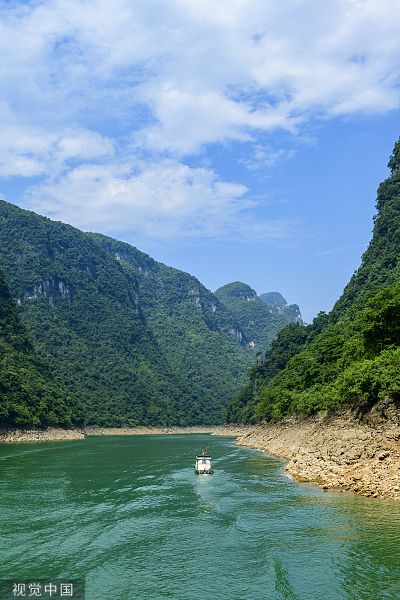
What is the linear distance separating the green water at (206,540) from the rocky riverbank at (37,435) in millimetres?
65640

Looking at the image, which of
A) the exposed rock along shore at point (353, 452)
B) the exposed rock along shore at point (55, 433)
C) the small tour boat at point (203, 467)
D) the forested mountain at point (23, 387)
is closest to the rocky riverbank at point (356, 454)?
the exposed rock along shore at point (353, 452)

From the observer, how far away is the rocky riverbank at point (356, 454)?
32.2m

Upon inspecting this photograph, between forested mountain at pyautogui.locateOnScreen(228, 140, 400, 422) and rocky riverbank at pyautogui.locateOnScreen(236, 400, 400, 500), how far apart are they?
1.87 m

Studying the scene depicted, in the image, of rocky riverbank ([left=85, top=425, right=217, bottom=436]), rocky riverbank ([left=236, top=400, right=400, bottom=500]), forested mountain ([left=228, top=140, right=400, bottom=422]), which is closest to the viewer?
rocky riverbank ([left=236, top=400, right=400, bottom=500])

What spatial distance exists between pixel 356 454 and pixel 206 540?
55.7ft

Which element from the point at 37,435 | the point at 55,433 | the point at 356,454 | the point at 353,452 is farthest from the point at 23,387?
the point at 356,454

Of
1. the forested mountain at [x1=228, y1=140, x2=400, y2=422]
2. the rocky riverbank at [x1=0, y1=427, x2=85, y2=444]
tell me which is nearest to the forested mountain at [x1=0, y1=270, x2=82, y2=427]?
the rocky riverbank at [x1=0, y1=427, x2=85, y2=444]

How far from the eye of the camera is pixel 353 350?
211ft

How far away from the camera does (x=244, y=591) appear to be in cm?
1800

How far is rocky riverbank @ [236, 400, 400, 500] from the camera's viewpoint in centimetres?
3219

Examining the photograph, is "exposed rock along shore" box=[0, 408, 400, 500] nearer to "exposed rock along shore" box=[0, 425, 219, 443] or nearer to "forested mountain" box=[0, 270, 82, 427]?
"exposed rock along shore" box=[0, 425, 219, 443]

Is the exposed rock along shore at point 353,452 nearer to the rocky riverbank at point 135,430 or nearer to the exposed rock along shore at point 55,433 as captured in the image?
the exposed rock along shore at point 55,433

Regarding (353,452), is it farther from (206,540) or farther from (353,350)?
(353,350)

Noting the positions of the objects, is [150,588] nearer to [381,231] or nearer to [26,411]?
[26,411]
